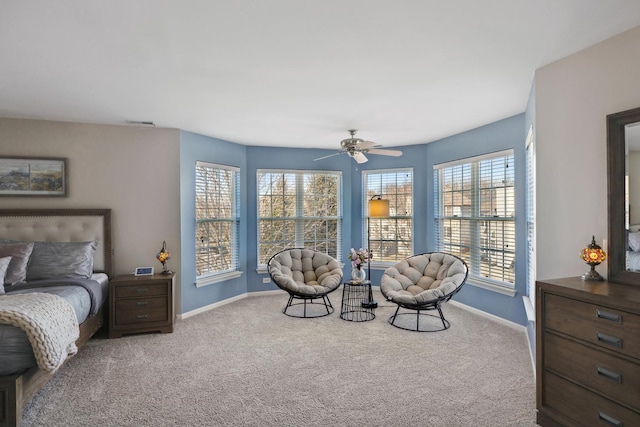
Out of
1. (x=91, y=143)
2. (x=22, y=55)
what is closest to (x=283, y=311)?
(x=91, y=143)

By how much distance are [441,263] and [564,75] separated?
2.69 metres

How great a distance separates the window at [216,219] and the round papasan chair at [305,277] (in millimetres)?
799

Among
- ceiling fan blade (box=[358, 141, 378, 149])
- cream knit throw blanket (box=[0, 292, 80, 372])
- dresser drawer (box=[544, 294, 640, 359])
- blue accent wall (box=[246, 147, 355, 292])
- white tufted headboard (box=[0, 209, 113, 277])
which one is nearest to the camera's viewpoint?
dresser drawer (box=[544, 294, 640, 359])

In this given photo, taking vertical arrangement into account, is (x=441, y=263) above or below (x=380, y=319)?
above

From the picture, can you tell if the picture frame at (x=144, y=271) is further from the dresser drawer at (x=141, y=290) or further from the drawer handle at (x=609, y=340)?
the drawer handle at (x=609, y=340)

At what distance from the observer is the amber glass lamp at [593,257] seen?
228cm

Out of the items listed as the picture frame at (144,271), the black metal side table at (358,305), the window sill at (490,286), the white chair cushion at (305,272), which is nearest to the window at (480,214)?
the window sill at (490,286)

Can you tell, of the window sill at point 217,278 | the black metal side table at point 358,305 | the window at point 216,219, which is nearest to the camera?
the black metal side table at point 358,305

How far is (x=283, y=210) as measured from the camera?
6.15 m

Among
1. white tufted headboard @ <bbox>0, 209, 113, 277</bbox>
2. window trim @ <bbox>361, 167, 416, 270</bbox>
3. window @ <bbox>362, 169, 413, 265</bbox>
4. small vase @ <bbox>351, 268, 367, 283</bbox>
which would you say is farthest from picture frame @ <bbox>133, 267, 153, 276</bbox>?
window trim @ <bbox>361, 167, 416, 270</bbox>

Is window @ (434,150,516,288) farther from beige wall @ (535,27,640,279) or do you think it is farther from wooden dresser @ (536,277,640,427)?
wooden dresser @ (536,277,640,427)

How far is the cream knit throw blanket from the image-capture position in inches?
95.0

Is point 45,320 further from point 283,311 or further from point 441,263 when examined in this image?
point 441,263

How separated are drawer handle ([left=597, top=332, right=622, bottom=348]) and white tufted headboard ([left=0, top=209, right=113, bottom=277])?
15.5 feet
